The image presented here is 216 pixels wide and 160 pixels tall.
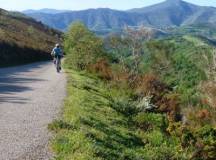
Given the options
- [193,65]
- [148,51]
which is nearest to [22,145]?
[148,51]

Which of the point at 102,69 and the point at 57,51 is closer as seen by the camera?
the point at 57,51

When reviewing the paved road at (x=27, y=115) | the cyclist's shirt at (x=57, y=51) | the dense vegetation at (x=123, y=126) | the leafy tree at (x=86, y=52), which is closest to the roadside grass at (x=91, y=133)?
the dense vegetation at (x=123, y=126)

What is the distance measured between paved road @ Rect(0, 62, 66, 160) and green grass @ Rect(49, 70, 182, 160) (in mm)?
399

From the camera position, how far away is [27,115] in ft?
54.3

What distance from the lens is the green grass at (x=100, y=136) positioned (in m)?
12.4

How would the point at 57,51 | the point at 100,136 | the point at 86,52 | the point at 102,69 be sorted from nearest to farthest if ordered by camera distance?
1. the point at 100,136
2. the point at 57,51
3. the point at 102,69
4. the point at 86,52

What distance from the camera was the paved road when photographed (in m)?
12.0

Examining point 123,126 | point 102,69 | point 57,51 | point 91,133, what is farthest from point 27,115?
point 102,69

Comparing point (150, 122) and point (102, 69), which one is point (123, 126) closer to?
point (150, 122)

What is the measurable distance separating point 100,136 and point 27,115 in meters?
3.30

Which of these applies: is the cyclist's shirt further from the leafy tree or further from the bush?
the bush

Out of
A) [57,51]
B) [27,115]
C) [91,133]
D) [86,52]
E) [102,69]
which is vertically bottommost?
[102,69]

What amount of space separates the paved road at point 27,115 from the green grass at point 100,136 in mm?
399

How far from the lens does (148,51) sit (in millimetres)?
110500
